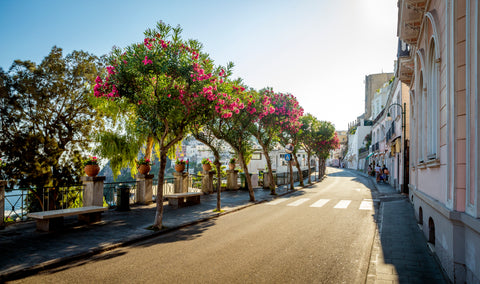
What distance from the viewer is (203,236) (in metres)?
8.73

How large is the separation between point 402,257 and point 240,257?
3.52 meters

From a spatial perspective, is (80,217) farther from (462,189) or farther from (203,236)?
(462,189)

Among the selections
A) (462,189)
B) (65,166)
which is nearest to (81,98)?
(65,166)

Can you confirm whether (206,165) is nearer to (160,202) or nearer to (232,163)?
(232,163)

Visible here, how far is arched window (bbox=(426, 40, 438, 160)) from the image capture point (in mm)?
7441

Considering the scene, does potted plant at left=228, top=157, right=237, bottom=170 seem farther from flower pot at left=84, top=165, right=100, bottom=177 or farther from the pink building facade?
the pink building facade

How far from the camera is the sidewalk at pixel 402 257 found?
5.41 meters

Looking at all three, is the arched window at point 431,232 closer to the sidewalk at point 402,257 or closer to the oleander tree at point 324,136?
the sidewalk at point 402,257

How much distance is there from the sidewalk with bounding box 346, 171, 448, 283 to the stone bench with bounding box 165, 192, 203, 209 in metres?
8.41

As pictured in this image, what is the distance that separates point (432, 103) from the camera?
25.2 feet

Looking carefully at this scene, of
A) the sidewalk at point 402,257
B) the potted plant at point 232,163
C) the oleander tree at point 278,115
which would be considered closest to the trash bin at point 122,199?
the oleander tree at point 278,115

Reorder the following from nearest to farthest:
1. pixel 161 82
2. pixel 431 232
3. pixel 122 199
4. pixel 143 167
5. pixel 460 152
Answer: pixel 460 152 → pixel 431 232 → pixel 161 82 → pixel 122 199 → pixel 143 167

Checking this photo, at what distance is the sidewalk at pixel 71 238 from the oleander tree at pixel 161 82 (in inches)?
48.2

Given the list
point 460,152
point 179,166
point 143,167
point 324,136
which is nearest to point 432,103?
point 460,152
